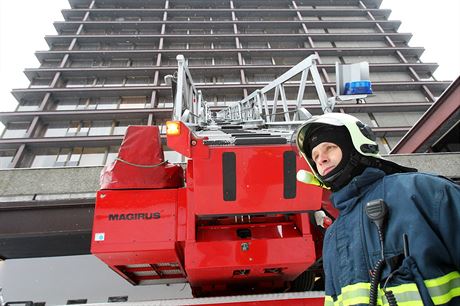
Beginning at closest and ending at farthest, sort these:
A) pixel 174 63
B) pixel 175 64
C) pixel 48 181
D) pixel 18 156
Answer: pixel 48 181 < pixel 18 156 < pixel 175 64 < pixel 174 63

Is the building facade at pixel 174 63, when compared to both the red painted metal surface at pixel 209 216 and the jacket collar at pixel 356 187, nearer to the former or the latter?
the red painted metal surface at pixel 209 216

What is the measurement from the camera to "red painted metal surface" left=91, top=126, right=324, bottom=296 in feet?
8.71

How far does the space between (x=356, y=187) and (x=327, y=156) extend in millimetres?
277

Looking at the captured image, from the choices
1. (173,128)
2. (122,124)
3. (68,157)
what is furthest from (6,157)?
(173,128)

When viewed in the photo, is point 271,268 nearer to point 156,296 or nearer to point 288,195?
point 288,195

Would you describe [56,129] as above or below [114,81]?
below

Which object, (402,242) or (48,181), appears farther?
(48,181)

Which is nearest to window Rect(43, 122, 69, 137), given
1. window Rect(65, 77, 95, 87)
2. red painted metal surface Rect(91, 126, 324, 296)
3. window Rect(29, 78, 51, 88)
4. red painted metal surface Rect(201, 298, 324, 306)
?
window Rect(65, 77, 95, 87)

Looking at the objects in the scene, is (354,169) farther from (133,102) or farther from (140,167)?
(133,102)

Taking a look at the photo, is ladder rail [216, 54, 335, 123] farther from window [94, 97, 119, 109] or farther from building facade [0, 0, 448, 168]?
window [94, 97, 119, 109]

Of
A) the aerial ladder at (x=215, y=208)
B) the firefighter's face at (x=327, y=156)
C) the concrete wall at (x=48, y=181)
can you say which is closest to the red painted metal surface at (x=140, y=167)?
the aerial ladder at (x=215, y=208)

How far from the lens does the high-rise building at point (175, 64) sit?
59.7 ft

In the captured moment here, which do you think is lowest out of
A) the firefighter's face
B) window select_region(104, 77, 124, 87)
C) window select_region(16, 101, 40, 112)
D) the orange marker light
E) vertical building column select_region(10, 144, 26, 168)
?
the firefighter's face

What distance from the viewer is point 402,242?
3.60 ft
